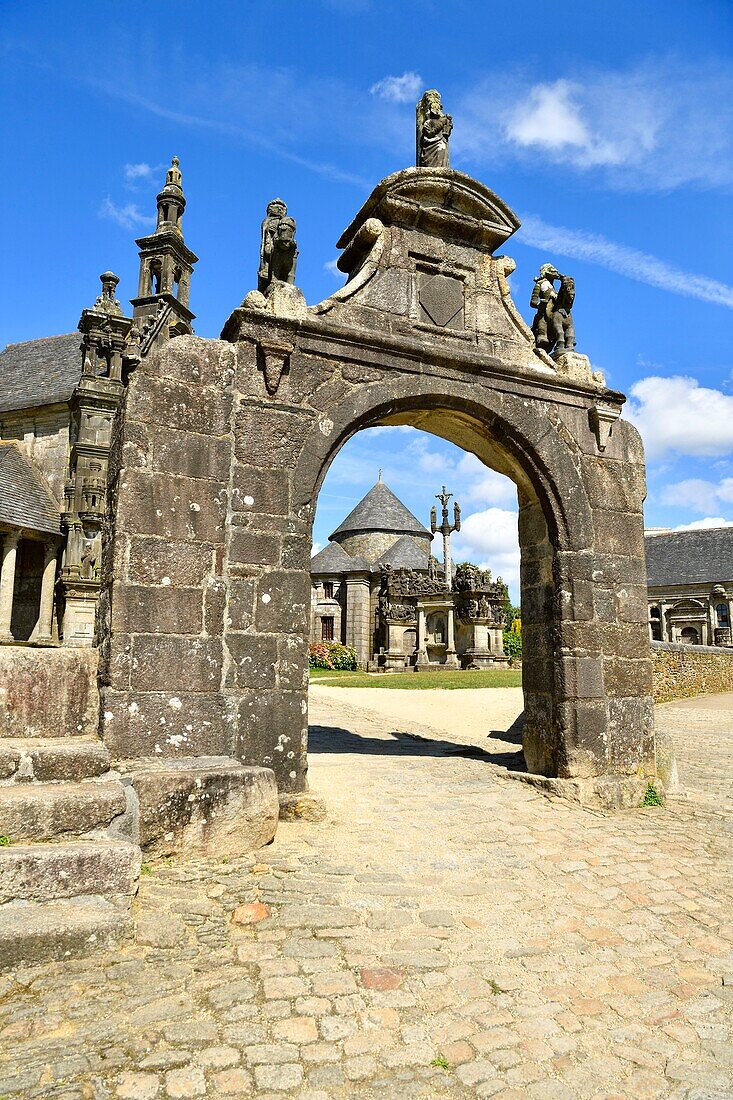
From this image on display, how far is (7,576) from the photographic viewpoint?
56.8ft

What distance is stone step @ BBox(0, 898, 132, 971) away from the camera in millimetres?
2609

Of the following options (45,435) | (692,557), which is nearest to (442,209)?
(45,435)

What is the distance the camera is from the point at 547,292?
6.86 m

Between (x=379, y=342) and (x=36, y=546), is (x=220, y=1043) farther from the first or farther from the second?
(x=36, y=546)

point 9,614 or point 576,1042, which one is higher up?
point 9,614

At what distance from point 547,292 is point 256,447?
3615mm

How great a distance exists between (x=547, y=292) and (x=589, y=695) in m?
3.94

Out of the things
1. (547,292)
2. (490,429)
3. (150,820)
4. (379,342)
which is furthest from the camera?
(547,292)

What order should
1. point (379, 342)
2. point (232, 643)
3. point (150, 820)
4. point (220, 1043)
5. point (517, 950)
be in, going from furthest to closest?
point (379, 342), point (232, 643), point (150, 820), point (517, 950), point (220, 1043)

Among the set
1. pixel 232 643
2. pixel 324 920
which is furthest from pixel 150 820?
pixel 232 643

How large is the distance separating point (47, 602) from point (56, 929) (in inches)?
670

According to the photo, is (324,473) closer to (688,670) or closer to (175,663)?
(175,663)

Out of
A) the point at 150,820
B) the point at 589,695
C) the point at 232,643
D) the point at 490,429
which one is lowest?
the point at 150,820

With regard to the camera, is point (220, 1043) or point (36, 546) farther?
point (36, 546)
